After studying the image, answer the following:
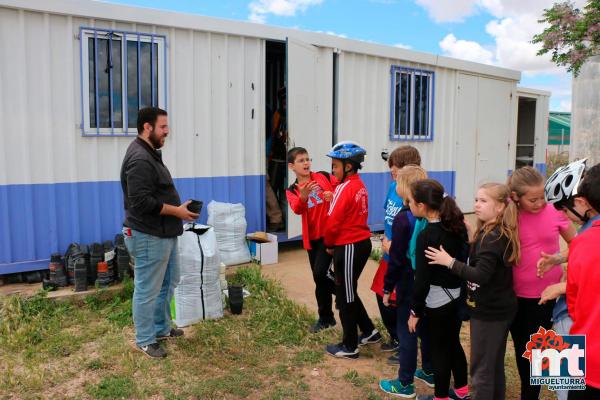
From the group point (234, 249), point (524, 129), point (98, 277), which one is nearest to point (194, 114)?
point (234, 249)

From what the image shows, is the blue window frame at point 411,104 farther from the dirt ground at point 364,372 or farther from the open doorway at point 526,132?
the open doorway at point 526,132

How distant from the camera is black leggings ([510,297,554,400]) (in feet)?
9.55

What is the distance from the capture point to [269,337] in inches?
174

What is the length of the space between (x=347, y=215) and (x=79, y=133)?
3493mm

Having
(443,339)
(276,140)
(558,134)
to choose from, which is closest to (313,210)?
(443,339)

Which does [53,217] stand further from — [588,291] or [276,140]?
[588,291]

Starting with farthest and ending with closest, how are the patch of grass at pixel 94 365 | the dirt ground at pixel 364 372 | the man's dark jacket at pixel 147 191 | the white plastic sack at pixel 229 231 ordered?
the white plastic sack at pixel 229 231, the patch of grass at pixel 94 365, the man's dark jacket at pixel 147 191, the dirt ground at pixel 364 372

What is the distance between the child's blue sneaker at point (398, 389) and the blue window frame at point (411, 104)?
17.1ft

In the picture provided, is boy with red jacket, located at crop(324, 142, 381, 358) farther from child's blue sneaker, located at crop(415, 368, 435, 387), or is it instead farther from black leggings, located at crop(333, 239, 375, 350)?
child's blue sneaker, located at crop(415, 368, 435, 387)

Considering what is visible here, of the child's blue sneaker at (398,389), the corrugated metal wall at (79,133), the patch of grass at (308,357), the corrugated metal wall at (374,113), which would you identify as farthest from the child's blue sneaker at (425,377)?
the corrugated metal wall at (374,113)

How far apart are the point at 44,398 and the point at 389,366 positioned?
8.01ft

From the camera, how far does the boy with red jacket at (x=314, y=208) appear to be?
4172mm

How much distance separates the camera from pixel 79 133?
567 centimetres

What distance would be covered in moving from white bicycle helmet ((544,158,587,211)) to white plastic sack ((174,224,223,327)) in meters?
2.93
